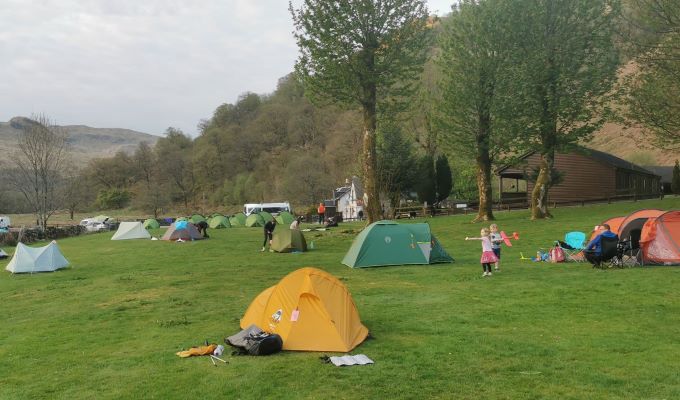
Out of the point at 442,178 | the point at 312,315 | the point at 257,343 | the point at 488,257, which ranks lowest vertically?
the point at 257,343

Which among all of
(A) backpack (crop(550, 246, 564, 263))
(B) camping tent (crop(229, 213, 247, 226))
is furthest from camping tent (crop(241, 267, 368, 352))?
(B) camping tent (crop(229, 213, 247, 226))

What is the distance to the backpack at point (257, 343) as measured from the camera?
7.95 m

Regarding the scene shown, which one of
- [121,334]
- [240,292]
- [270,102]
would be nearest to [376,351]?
[121,334]

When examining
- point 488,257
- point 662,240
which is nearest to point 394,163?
point 662,240

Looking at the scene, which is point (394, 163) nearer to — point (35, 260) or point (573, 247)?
point (573, 247)

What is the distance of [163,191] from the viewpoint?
91375 millimetres

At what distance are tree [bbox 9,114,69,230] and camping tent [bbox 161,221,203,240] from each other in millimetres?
22986

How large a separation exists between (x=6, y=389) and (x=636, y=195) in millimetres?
46505

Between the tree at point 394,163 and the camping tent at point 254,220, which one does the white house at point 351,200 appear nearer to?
the tree at point 394,163

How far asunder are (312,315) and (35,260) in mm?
15799

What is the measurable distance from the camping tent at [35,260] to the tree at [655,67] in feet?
83.9

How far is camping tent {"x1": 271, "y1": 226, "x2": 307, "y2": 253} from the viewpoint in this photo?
23156mm

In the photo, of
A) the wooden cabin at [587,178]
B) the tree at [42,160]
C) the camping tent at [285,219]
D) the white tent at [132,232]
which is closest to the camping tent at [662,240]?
the wooden cabin at [587,178]

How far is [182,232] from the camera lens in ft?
106
